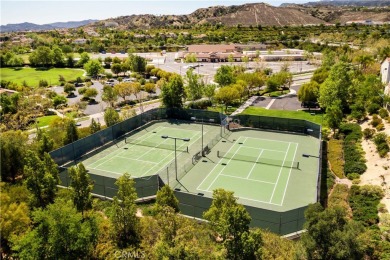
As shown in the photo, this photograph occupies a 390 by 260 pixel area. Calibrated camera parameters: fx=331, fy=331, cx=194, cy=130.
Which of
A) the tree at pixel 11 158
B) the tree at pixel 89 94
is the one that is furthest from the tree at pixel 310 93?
the tree at pixel 11 158

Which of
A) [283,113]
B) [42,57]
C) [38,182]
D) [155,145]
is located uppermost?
[42,57]

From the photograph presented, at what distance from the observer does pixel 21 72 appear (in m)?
Result: 99.6

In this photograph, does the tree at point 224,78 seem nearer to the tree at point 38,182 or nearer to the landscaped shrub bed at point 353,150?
the landscaped shrub bed at point 353,150

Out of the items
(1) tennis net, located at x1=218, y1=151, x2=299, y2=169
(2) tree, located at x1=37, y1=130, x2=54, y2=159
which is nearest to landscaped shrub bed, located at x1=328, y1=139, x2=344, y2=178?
(1) tennis net, located at x1=218, y1=151, x2=299, y2=169

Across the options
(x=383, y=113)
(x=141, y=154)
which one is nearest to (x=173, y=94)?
(x=141, y=154)

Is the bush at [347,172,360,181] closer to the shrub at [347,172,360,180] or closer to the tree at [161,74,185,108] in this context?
the shrub at [347,172,360,180]

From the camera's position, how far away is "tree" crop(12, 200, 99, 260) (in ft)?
55.9

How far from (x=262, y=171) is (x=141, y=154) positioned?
13.4 metres

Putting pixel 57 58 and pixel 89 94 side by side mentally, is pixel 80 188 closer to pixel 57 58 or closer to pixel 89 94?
pixel 89 94

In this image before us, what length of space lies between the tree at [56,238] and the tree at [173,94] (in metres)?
32.4

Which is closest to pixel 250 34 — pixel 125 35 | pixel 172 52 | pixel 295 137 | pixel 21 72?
pixel 172 52

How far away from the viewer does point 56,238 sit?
55.9 feet

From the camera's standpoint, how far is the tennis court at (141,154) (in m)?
33.2

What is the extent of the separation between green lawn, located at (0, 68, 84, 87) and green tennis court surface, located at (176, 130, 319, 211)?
62.7 m
